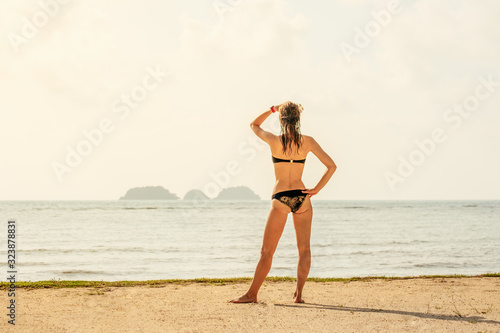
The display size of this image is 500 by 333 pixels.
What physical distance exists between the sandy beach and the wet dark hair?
202 cm

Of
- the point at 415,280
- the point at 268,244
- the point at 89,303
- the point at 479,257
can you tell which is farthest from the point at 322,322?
the point at 479,257

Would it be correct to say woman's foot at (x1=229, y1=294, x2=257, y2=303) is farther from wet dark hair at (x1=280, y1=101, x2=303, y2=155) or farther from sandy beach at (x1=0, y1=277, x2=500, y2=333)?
wet dark hair at (x1=280, y1=101, x2=303, y2=155)

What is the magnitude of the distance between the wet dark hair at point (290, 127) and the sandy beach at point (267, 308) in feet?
6.62

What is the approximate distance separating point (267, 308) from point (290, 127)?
225cm

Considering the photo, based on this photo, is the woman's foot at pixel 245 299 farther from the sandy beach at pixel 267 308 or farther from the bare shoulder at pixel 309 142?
the bare shoulder at pixel 309 142

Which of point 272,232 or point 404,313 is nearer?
point 404,313

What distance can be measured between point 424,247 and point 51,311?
16.4 metres

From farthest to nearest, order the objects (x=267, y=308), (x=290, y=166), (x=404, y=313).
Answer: (x=290, y=166) < (x=267, y=308) < (x=404, y=313)

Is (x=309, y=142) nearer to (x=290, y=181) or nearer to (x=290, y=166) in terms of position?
(x=290, y=166)

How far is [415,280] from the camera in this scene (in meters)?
8.91

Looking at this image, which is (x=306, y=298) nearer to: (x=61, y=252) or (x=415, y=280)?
(x=415, y=280)

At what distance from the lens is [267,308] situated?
623 centimetres

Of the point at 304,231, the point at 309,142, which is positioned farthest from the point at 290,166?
the point at 304,231

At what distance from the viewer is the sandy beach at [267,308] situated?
17.5ft
